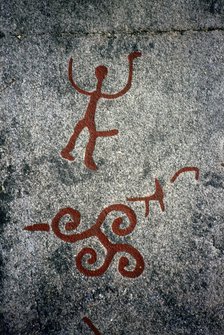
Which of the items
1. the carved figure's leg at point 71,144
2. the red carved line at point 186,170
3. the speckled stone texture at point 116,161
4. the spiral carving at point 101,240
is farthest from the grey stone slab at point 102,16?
the spiral carving at point 101,240

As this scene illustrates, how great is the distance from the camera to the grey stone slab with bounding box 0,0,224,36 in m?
1.88

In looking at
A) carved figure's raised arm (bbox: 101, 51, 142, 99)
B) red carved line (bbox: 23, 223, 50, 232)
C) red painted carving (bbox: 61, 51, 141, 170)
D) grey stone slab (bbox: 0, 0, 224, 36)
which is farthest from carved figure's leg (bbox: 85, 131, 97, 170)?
grey stone slab (bbox: 0, 0, 224, 36)

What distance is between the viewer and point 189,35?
191 cm

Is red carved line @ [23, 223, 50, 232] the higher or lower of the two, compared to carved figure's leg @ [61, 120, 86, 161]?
lower

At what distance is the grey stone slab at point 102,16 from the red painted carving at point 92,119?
0.21m

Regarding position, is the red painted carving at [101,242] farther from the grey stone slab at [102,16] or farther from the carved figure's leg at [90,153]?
the grey stone slab at [102,16]

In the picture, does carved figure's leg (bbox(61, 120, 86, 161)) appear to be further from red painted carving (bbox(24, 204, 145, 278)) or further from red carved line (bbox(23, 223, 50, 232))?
red carved line (bbox(23, 223, 50, 232))

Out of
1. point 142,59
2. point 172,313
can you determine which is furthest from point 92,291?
point 142,59

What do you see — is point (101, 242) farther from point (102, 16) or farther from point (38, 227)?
point (102, 16)

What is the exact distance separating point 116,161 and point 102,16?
0.93 meters

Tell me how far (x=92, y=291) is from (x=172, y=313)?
0.51 meters

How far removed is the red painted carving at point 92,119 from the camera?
186 cm

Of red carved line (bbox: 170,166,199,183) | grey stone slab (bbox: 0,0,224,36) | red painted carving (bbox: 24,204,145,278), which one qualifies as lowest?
red painted carving (bbox: 24,204,145,278)

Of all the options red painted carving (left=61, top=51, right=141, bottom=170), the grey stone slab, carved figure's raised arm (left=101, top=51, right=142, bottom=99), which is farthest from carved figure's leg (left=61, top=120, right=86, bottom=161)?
the grey stone slab
